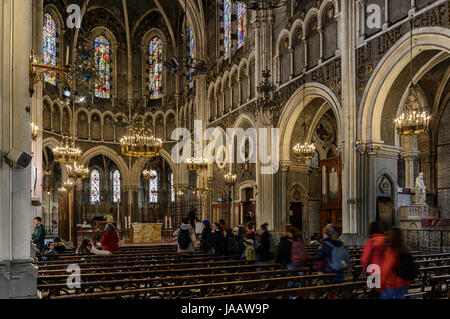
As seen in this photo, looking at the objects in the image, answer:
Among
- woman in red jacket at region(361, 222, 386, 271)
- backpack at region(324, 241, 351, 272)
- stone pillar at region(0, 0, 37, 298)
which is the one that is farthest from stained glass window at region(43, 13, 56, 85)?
woman in red jacket at region(361, 222, 386, 271)

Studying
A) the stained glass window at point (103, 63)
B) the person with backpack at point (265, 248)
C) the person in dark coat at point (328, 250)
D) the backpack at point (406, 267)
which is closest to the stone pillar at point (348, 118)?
the person with backpack at point (265, 248)

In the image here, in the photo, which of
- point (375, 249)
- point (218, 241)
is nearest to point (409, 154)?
point (218, 241)

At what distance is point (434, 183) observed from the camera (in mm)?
20281

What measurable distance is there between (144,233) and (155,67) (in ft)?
57.2

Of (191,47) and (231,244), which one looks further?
(191,47)

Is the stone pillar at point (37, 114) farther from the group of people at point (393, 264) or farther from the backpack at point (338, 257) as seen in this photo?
the group of people at point (393, 264)

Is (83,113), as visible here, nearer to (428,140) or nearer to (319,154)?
(319,154)

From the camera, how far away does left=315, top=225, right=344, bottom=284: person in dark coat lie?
258 inches

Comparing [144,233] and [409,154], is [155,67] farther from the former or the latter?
[409,154]

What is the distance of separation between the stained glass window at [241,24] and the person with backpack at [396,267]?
20278 mm

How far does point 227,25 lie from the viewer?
87.9 ft

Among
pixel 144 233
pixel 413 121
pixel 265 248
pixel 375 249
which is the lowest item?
pixel 144 233
